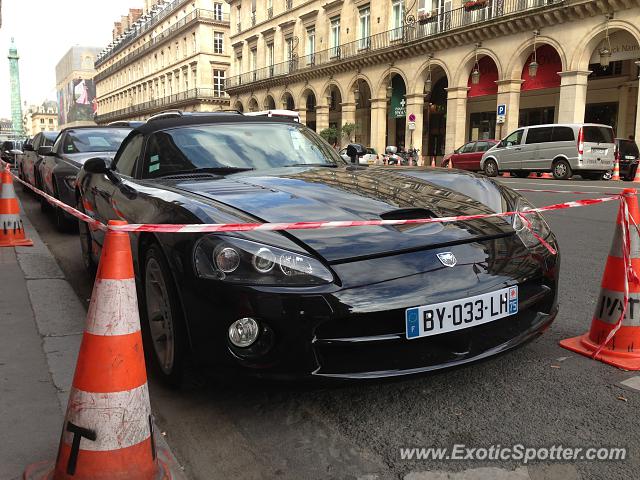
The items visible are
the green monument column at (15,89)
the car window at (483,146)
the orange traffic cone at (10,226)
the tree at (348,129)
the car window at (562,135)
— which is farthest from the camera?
the green monument column at (15,89)

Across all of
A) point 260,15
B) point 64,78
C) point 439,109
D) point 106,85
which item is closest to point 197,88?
point 260,15

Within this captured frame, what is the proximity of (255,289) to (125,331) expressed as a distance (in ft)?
1.64

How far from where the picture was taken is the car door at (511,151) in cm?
1933

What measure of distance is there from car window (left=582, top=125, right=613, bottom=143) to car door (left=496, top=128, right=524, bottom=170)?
2.31 meters

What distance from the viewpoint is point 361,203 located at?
2834 millimetres

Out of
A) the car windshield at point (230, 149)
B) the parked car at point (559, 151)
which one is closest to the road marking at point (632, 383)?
the car windshield at point (230, 149)

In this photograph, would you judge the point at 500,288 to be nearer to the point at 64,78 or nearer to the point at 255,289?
the point at 255,289

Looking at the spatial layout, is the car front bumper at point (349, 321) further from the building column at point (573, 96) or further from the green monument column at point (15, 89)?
the green monument column at point (15, 89)

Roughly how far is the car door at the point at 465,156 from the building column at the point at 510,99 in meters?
3.98

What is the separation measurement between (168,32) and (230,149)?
7269 cm

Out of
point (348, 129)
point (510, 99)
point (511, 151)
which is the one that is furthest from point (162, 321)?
point (348, 129)

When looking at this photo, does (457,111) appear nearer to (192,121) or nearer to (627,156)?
(627,156)

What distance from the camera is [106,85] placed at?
100m

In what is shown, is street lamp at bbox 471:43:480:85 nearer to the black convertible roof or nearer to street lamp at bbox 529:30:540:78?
street lamp at bbox 529:30:540:78
